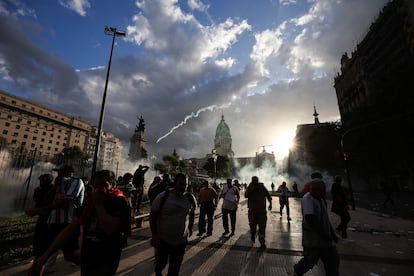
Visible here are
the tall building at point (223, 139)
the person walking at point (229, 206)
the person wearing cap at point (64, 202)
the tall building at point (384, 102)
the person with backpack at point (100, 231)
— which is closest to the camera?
the person with backpack at point (100, 231)

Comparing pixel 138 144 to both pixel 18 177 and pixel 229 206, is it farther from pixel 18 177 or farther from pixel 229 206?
pixel 229 206

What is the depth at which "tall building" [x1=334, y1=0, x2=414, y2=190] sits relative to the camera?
82.4 feet

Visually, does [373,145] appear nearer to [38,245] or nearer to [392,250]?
[392,250]

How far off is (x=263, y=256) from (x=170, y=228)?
126 inches

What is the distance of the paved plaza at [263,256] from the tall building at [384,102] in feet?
39.7

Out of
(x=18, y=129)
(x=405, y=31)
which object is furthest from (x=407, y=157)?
(x=18, y=129)

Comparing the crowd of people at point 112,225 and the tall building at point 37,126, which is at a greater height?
the tall building at point 37,126

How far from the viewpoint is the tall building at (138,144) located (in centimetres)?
6262

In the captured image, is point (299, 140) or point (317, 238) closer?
point (317, 238)

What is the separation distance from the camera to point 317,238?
9.31 feet

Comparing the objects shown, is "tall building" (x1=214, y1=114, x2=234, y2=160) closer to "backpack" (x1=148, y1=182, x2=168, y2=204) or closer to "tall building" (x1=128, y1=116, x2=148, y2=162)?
"tall building" (x1=128, y1=116, x2=148, y2=162)

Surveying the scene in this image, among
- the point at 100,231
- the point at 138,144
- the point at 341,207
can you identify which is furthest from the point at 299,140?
the point at 100,231

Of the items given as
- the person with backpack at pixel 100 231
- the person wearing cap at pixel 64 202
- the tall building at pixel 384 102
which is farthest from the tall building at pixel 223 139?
the person with backpack at pixel 100 231

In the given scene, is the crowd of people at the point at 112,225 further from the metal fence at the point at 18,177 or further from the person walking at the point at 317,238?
the metal fence at the point at 18,177
